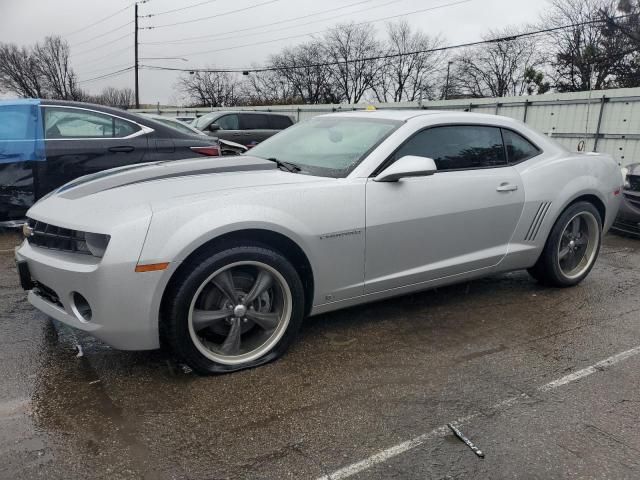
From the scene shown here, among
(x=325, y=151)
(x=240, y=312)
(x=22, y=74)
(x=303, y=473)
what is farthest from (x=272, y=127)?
(x=22, y=74)

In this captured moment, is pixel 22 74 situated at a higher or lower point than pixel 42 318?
higher

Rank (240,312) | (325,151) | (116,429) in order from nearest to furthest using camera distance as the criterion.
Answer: (116,429) → (240,312) → (325,151)

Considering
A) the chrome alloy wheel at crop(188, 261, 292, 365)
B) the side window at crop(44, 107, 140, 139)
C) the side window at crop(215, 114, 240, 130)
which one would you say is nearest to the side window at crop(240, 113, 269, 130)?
the side window at crop(215, 114, 240, 130)

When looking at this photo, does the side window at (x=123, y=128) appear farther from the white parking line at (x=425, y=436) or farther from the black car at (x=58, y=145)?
the white parking line at (x=425, y=436)

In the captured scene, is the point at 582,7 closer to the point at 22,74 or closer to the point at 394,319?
the point at 394,319

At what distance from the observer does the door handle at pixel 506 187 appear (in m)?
3.78

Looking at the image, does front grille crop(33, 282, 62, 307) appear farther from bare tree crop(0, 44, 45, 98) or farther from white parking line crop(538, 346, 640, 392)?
bare tree crop(0, 44, 45, 98)

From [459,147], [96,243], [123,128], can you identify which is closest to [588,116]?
Result: [459,147]

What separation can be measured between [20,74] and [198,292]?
249 ft

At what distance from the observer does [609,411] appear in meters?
2.57

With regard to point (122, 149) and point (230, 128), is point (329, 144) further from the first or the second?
point (230, 128)

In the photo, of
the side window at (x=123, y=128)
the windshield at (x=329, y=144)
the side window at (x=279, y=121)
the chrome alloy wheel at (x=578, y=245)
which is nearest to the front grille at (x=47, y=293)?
the windshield at (x=329, y=144)

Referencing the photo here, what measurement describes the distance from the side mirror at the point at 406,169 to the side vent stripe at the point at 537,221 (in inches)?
53.3

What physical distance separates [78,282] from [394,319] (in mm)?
2146
